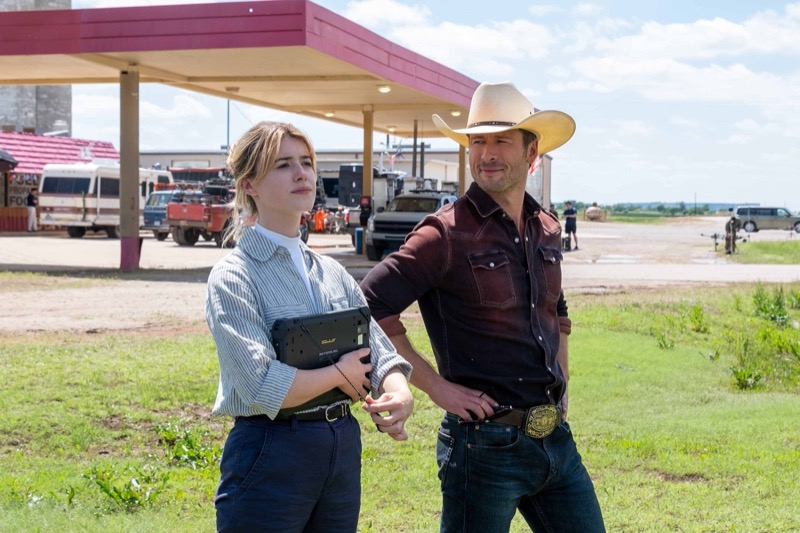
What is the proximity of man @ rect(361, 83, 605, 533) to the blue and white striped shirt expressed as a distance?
13.9 inches

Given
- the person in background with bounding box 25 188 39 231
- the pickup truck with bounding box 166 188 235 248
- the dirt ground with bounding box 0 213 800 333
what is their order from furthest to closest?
the person in background with bounding box 25 188 39 231
the pickup truck with bounding box 166 188 235 248
the dirt ground with bounding box 0 213 800 333

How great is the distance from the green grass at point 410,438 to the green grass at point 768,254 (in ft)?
55.9

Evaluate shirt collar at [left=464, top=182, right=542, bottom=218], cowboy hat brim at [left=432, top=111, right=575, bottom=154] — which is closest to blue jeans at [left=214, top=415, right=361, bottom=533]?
shirt collar at [left=464, top=182, right=542, bottom=218]

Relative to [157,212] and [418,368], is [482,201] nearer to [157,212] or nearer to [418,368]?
[418,368]

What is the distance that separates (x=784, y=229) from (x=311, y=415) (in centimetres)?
6168

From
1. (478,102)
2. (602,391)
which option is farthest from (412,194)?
(478,102)

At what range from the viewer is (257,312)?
288cm

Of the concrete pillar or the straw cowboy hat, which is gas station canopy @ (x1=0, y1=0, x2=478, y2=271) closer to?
the concrete pillar

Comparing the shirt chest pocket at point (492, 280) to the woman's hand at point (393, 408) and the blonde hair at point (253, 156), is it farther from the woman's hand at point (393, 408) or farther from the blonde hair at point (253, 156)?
the blonde hair at point (253, 156)

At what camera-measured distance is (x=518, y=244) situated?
11.7 feet

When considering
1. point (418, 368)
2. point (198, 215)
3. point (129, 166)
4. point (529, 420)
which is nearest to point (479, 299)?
point (418, 368)

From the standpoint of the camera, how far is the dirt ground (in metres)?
13.9

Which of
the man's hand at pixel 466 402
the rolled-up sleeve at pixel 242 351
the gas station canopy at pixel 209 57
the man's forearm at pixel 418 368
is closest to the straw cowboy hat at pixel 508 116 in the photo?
the man's forearm at pixel 418 368

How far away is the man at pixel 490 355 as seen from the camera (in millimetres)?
3402
